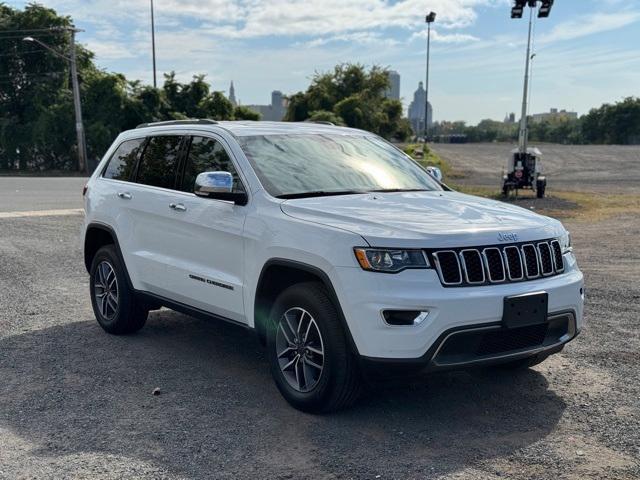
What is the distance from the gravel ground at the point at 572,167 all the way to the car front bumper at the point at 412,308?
84.9 feet

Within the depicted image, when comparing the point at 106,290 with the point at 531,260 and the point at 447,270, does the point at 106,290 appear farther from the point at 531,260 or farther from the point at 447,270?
the point at 531,260

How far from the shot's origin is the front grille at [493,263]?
13.8 ft

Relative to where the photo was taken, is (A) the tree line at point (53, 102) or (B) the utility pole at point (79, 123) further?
(A) the tree line at point (53, 102)

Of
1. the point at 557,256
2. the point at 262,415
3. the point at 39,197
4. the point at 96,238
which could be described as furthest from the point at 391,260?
the point at 39,197

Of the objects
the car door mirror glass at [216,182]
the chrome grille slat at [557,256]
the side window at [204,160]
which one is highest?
the side window at [204,160]

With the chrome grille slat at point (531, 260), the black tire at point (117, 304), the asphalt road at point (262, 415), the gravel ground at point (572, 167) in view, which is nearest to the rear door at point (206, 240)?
the asphalt road at point (262, 415)

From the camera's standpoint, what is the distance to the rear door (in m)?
5.18

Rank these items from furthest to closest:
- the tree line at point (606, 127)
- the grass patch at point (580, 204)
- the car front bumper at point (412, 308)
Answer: the tree line at point (606, 127) → the grass patch at point (580, 204) → the car front bumper at point (412, 308)

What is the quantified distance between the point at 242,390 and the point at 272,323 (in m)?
0.69

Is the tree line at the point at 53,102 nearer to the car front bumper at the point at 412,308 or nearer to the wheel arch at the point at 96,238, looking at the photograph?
the wheel arch at the point at 96,238

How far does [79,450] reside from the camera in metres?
4.19

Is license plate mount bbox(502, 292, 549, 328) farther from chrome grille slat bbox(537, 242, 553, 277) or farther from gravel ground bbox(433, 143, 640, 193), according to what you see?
gravel ground bbox(433, 143, 640, 193)

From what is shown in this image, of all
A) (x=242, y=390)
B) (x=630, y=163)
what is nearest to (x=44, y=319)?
(x=242, y=390)

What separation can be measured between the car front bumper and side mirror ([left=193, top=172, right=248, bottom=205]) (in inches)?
45.7
